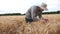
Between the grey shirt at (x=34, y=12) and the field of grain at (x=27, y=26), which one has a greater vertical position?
the grey shirt at (x=34, y=12)

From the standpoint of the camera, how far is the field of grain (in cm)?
164

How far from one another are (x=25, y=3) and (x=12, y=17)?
215 mm

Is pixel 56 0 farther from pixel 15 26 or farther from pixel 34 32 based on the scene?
pixel 15 26

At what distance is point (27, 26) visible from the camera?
168cm

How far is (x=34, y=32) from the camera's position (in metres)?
1.65

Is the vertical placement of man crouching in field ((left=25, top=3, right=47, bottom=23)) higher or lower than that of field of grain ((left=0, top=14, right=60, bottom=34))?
higher

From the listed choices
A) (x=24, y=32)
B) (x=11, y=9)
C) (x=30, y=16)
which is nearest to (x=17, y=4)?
(x=11, y=9)

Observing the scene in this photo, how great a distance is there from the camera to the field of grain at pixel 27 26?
1.64 metres

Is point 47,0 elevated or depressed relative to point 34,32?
elevated

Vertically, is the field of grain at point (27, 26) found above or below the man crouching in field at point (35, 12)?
below

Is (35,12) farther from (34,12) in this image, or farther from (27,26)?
(27,26)

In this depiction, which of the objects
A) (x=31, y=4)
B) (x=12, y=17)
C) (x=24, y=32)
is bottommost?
(x=24, y=32)

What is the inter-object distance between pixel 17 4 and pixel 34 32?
37 cm

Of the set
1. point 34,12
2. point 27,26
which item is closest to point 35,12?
point 34,12
